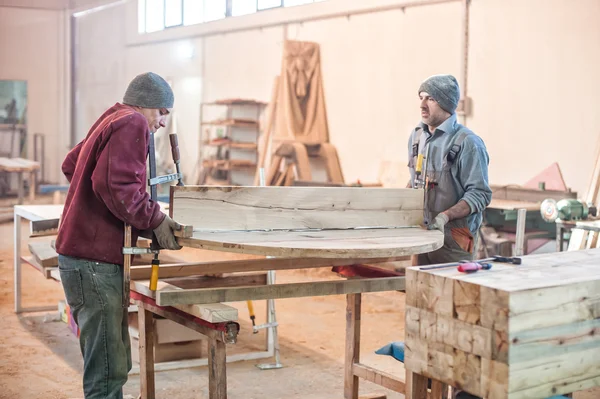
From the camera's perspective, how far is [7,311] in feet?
19.7

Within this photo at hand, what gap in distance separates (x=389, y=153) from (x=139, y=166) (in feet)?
19.7

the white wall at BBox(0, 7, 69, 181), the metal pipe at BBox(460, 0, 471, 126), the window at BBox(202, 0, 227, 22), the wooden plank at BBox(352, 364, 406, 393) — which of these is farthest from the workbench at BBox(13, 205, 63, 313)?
the white wall at BBox(0, 7, 69, 181)

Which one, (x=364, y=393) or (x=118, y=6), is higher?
(x=118, y=6)

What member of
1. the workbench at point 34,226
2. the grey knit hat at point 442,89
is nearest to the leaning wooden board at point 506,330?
the grey knit hat at point 442,89

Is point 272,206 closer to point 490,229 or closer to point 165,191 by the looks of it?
point 490,229

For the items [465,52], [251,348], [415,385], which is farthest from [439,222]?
[465,52]

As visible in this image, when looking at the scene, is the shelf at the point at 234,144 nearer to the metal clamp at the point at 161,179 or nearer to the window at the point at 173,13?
the window at the point at 173,13

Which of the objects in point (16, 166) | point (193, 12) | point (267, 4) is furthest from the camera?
point (193, 12)

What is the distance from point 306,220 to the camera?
120 inches

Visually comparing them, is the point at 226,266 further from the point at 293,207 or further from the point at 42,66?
the point at 42,66

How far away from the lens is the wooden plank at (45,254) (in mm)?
4820

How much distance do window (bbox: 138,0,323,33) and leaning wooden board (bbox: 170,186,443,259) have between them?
6799mm

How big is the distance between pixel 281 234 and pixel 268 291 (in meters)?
0.30

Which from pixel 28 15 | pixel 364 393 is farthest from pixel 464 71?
pixel 28 15
